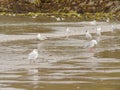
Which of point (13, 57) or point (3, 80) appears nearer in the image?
point (3, 80)

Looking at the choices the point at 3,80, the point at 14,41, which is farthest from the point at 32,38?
the point at 3,80

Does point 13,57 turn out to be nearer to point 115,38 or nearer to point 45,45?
point 45,45

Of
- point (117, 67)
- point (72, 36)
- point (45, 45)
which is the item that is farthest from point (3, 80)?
point (72, 36)

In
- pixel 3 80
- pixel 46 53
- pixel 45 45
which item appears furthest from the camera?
pixel 45 45

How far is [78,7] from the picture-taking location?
161 feet

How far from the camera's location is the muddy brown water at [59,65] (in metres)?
11.9

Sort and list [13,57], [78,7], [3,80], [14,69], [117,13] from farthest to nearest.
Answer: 1. [78,7]
2. [117,13]
3. [13,57]
4. [14,69]
5. [3,80]

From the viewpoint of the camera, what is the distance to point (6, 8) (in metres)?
50.2

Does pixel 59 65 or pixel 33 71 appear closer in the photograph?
pixel 33 71

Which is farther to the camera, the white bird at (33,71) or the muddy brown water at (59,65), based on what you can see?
the white bird at (33,71)

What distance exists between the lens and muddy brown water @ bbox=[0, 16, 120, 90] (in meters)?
11.9

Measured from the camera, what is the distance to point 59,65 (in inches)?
600

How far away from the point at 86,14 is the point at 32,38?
22.1 meters

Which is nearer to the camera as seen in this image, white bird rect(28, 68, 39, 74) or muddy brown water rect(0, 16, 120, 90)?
muddy brown water rect(0, 16, 120, 90)
